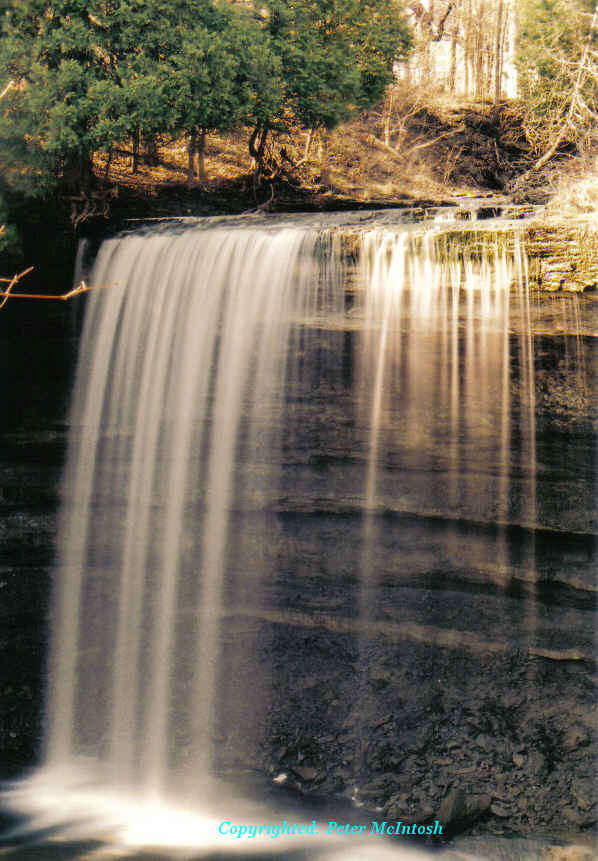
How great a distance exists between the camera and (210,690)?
395 inches

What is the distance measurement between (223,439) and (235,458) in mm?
313

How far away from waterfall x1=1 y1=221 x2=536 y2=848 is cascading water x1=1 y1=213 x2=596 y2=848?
3 centimetres

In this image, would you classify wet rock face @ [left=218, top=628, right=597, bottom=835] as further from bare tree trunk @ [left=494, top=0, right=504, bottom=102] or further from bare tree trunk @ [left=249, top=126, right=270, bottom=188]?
bare tree trunk @ [left=494, top=0, right=504, bottom=102]

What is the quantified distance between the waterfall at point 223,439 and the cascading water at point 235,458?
3cm

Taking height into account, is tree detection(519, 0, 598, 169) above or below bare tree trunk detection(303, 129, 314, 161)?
below

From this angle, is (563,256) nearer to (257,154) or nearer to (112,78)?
(112,78)

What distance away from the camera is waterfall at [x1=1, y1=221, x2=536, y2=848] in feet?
29.4

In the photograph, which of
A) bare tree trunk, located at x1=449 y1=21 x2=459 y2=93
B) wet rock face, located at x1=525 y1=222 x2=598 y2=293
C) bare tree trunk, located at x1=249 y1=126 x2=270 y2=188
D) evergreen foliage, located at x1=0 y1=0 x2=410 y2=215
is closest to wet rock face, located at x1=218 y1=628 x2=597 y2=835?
wet rock face, located at x1=525 y1=222 x2=598 y2=293

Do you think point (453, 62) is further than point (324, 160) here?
Yes

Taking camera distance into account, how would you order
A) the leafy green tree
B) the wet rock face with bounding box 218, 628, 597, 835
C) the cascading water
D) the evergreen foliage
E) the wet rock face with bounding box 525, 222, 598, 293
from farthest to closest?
the leafy green tree → the evergreen foliage → the cascading water → the wet rock face with bounding box 525, 222, 598, 293 → the wet rock face with bounding box 218, 628, 597, 835

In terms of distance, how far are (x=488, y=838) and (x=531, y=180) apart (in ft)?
39.2

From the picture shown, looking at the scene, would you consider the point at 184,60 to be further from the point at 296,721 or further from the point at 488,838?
the point at 488,838

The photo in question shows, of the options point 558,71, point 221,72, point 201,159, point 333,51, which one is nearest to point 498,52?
point 558,71

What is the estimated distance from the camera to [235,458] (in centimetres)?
1012
